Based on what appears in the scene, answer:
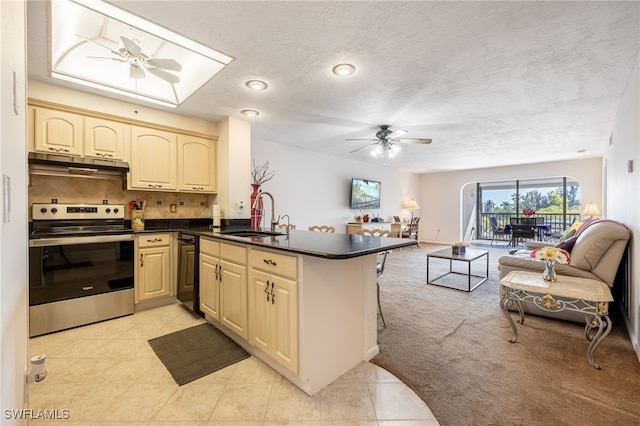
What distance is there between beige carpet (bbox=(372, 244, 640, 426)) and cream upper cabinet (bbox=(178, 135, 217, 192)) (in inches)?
116

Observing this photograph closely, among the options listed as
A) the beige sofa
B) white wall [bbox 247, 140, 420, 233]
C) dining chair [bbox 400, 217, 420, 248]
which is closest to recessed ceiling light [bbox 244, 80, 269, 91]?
white wall [bbox 247, 140, 420, 233]

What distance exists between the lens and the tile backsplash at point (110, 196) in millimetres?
2869

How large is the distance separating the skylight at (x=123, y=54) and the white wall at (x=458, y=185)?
27.0 feet

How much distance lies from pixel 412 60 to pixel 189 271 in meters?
3.07

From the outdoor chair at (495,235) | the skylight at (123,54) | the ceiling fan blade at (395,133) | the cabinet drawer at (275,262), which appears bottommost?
the outdoor chair at (495,235)

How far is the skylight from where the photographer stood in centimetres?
199

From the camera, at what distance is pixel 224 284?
2.44 meters

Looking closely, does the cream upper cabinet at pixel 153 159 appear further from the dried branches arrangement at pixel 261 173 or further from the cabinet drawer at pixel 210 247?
the dried branches arrangement at pixel 261 173

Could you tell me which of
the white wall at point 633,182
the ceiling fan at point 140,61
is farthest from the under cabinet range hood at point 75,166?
the white wall at point 633,182

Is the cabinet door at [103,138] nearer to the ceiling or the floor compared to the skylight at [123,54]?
nearer to the floor

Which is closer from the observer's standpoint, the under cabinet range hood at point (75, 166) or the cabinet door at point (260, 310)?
the cabinet door at point (260, 310)

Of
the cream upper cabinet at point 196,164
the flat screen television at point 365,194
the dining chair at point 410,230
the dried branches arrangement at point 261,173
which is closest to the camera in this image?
the cream upper cabinet at point 196,164

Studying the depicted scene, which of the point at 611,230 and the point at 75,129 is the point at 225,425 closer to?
the point at 75,129

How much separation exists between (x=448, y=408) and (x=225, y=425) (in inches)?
51.9
